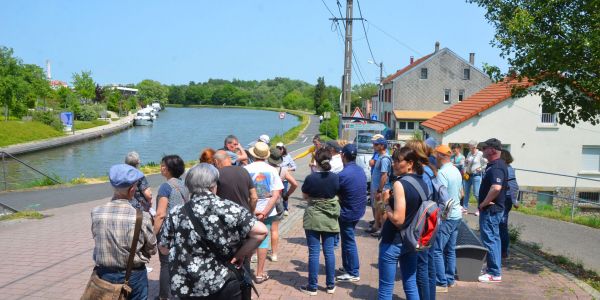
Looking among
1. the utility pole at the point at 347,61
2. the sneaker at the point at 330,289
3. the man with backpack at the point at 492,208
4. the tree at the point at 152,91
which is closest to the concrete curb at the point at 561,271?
the man with backpack at the point at 492,208

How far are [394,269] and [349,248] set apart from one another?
1.48 metres

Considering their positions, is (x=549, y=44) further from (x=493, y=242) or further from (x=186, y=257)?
(x=186, y=257)

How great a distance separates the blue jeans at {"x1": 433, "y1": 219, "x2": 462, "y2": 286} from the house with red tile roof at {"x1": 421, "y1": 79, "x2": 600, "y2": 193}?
1961 cm

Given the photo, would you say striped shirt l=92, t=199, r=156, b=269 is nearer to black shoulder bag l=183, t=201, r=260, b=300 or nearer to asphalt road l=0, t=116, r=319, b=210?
black shoulder bag l=183, t=201, r=260, b=300

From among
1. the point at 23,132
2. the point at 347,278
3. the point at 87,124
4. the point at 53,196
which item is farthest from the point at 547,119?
the point at 87,124

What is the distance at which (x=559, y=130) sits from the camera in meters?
25.6

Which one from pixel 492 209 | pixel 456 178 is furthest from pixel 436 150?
pixel 492 209

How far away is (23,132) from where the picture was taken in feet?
145

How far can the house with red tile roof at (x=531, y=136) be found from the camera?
24828mm

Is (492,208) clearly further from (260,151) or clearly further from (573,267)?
(260,151)

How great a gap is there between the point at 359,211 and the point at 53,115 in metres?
54.8

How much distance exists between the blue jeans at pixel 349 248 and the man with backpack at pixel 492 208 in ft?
5.30

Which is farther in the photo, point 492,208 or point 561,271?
point 561,271

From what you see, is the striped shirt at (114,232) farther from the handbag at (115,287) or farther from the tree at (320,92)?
the tree at (320,92)
